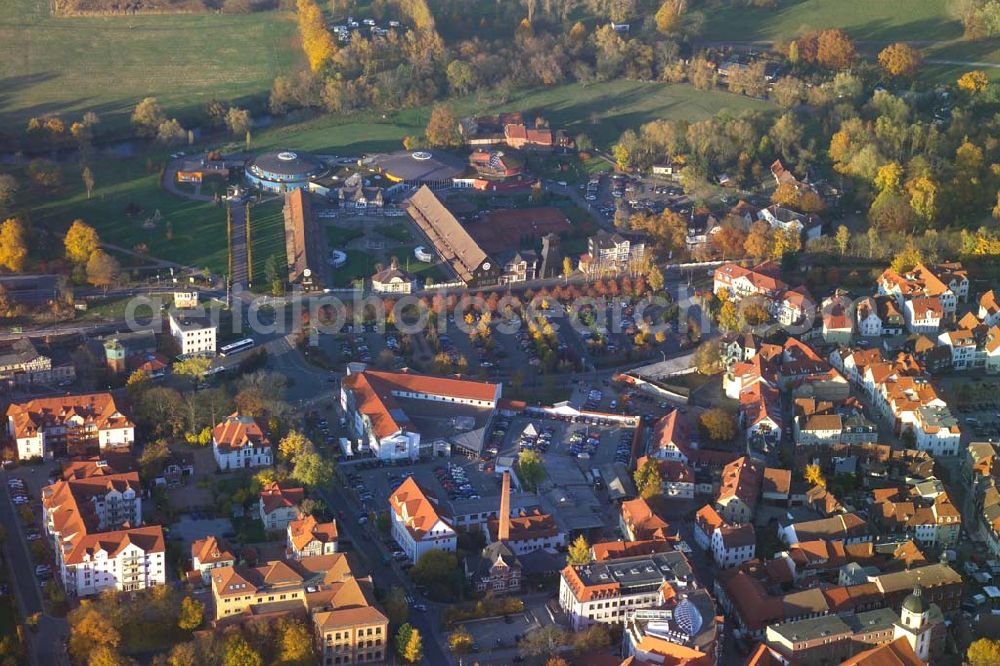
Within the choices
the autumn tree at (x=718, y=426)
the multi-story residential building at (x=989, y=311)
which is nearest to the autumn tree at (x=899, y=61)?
the multi-story residential building at (x=989, y=311)

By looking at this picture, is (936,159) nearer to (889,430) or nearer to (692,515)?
(889,430)

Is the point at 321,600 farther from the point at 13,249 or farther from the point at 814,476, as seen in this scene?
the point at 13,249

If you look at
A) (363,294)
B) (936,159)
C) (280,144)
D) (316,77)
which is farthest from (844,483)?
(316,77)

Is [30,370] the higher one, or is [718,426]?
[30,370]

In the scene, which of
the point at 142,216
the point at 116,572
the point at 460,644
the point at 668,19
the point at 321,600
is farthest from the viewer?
the point at 668,19

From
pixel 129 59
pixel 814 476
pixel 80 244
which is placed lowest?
pixel 814 476

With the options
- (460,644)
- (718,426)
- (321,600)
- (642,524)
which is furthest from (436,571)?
(718,426)

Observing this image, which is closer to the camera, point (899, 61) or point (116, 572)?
point (116, 572)

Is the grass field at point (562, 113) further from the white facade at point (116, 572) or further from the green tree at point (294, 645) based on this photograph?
the green tree at point (294, 645)
